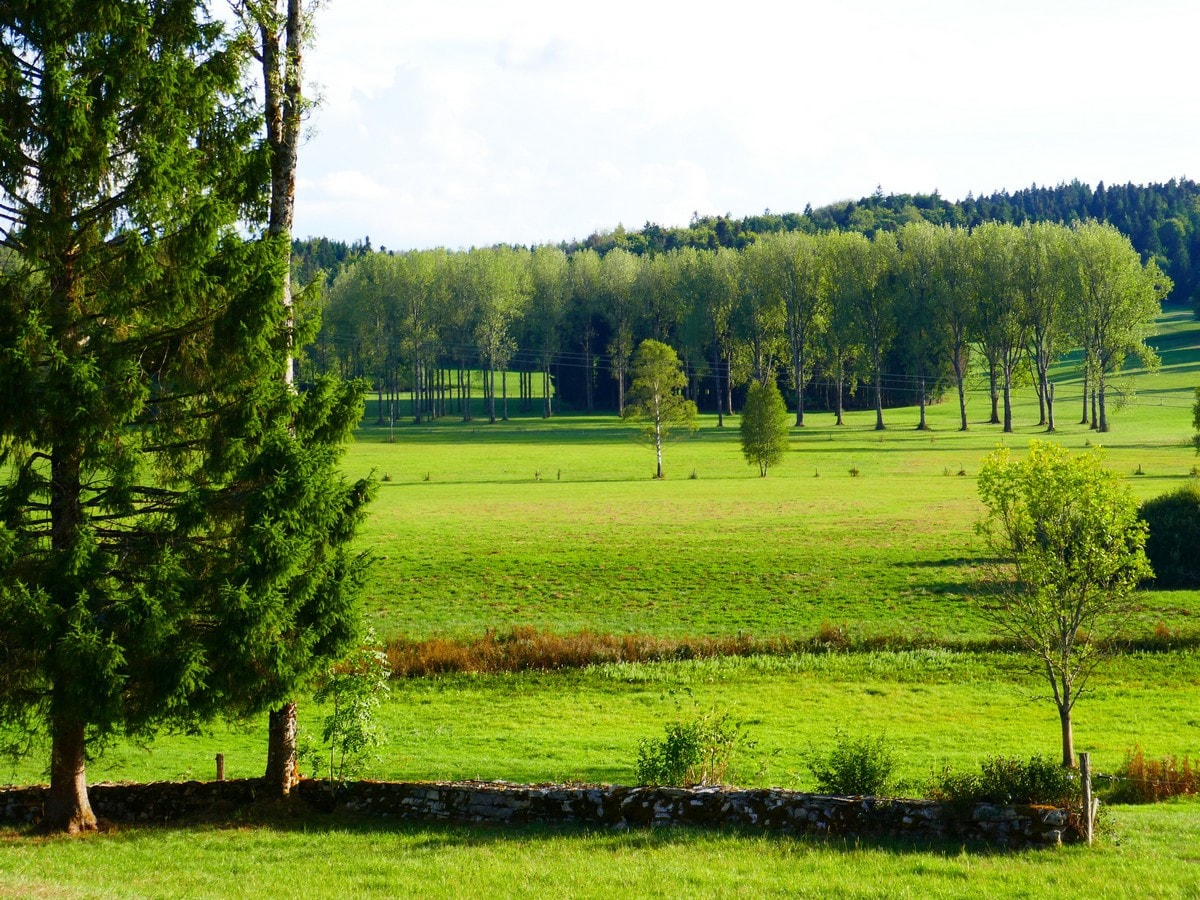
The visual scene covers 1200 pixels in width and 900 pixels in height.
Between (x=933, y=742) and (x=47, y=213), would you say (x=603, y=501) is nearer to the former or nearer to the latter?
(x=933, y=742)

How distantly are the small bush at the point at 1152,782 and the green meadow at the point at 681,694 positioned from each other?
93cm

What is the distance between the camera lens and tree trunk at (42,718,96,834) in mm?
15078

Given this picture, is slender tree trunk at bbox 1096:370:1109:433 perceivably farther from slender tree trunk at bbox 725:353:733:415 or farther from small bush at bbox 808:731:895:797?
small bush at bbox 808:731:895:797

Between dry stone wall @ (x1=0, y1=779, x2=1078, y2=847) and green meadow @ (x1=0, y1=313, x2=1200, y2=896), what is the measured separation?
21.0 inches

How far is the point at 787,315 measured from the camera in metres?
120

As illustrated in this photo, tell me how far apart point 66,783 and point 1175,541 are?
133 ft

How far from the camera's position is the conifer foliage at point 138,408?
1414 centimetres

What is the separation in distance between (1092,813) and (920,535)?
125ft

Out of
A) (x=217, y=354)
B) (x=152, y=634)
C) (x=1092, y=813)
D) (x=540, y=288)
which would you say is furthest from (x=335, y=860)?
(x=540, y=288)

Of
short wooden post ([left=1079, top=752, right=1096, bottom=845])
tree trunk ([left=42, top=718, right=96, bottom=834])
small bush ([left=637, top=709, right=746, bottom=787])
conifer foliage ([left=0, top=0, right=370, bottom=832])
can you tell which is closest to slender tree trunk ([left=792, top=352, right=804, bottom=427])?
small bush ([left=637, top=709, right=746, bottom=787])

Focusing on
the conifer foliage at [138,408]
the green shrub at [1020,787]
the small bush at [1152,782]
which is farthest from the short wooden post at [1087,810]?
the conifer foliage at [138,408]

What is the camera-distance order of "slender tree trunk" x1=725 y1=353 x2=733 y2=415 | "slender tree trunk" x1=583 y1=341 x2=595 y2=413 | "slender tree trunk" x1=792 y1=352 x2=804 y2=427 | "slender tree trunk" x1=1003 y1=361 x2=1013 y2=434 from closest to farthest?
"slender tree trunk" x1=1003 y1=361 x2=1013 y2=434, "slender tree trunk" x1=792 y1=352 x2=804 y2=427, "slender tree trunk" x1=725 y1=353 x2=733 y2=415, "slender tree trunk" x1=583 y1=341 x2=595 y2=413

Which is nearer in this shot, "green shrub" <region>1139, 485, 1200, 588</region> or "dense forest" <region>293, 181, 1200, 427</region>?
"green shrub" <region>1139, 485, 1200, 588</region>

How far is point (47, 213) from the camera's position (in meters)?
14.8
